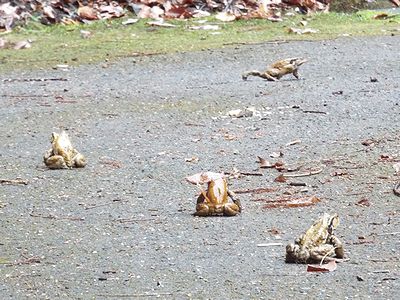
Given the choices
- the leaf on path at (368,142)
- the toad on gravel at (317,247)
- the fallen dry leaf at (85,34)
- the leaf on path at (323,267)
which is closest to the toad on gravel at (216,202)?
the toad on gravel at (317,247)

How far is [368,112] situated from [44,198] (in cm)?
249

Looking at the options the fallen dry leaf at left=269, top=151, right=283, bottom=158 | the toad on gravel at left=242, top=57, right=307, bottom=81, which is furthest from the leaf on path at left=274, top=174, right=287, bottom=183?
the toad on gravel at left=242, top=57, right=307, bottom=81

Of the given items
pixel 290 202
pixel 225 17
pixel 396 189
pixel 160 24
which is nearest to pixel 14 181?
pixel 290 202

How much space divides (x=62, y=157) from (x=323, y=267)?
2.15m

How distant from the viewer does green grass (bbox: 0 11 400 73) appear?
9.14 meters

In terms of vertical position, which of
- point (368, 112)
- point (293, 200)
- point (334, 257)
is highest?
point (334, 257)

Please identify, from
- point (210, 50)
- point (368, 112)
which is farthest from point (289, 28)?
point (368, 112)

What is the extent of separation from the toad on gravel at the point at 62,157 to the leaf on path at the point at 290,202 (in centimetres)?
120

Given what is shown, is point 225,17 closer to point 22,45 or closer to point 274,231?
point 22,45

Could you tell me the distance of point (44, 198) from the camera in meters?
5.57

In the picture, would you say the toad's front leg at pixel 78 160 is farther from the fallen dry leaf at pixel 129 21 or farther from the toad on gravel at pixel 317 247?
the fallen dry leaf at pixel 129 21

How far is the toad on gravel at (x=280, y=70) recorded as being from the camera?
26.8 feet

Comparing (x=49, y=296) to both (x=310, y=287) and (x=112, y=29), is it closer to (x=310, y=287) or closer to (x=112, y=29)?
(x=310, y=287)

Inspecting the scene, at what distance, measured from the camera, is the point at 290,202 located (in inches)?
211
